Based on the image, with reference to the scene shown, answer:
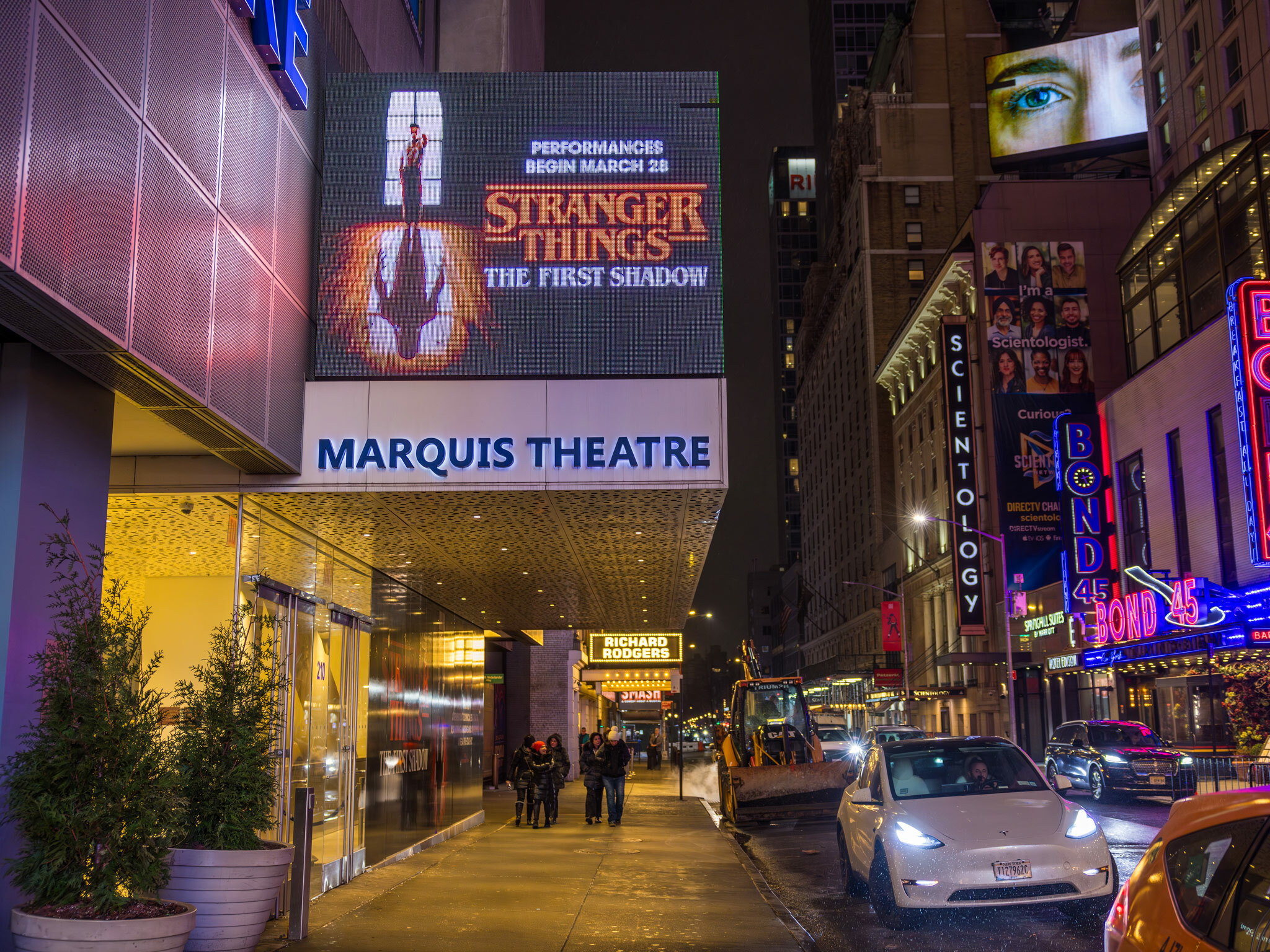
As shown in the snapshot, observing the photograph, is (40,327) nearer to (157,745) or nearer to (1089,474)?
(157,745)

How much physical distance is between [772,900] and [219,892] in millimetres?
6419

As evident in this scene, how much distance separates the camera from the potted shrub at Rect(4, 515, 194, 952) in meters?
7.00

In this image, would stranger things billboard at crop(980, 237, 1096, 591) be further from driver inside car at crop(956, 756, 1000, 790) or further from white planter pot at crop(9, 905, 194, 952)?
white planter pot at crop(9, 905, 194, 952)

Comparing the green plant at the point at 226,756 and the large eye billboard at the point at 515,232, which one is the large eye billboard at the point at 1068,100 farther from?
the green plant at the point at 226,756

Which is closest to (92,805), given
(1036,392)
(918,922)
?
(918,922)

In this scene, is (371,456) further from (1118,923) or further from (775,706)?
(775,706)

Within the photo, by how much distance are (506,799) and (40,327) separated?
2643 centimetres

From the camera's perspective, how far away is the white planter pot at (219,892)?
326 inches

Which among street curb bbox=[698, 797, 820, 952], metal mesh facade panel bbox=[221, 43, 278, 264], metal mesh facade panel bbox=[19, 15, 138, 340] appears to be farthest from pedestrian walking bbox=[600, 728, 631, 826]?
metal mesh facade panel bbox=[19, 15, 138, 340]

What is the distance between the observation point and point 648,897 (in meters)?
12.8

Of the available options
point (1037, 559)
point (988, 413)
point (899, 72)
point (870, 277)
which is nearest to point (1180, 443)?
point (1037, 559)

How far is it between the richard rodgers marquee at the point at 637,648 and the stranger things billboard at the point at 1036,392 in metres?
14.8

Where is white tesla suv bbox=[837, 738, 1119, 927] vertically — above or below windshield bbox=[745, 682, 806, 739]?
below

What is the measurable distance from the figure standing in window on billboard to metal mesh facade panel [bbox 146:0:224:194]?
132 inches
